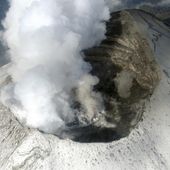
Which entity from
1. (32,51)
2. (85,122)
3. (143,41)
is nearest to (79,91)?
(85,122)

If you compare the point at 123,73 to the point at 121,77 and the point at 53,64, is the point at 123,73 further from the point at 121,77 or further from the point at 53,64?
the point at 53,64

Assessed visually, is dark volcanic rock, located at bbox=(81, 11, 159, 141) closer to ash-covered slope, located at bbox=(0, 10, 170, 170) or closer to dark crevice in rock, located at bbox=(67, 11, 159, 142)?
dark crevice in rock, located at bbox=(67, 11, 159, 142)

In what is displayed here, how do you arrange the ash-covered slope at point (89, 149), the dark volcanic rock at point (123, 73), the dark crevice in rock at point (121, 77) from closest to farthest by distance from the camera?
the ash-covered slope at point (89, 149) < the dark crevice in rock at point (121, 77) < the dark volcanic rock at point (123, 73)

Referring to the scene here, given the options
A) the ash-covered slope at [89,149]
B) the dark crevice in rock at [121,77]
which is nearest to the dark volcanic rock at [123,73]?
the dark crevice in rock at [121,77]

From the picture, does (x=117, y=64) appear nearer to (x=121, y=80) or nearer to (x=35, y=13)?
(x=121, y=80)

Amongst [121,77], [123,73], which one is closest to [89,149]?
[121,77]

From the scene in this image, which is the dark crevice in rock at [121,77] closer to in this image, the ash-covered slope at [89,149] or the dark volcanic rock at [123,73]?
the dark volcanic rock at [123,73]
